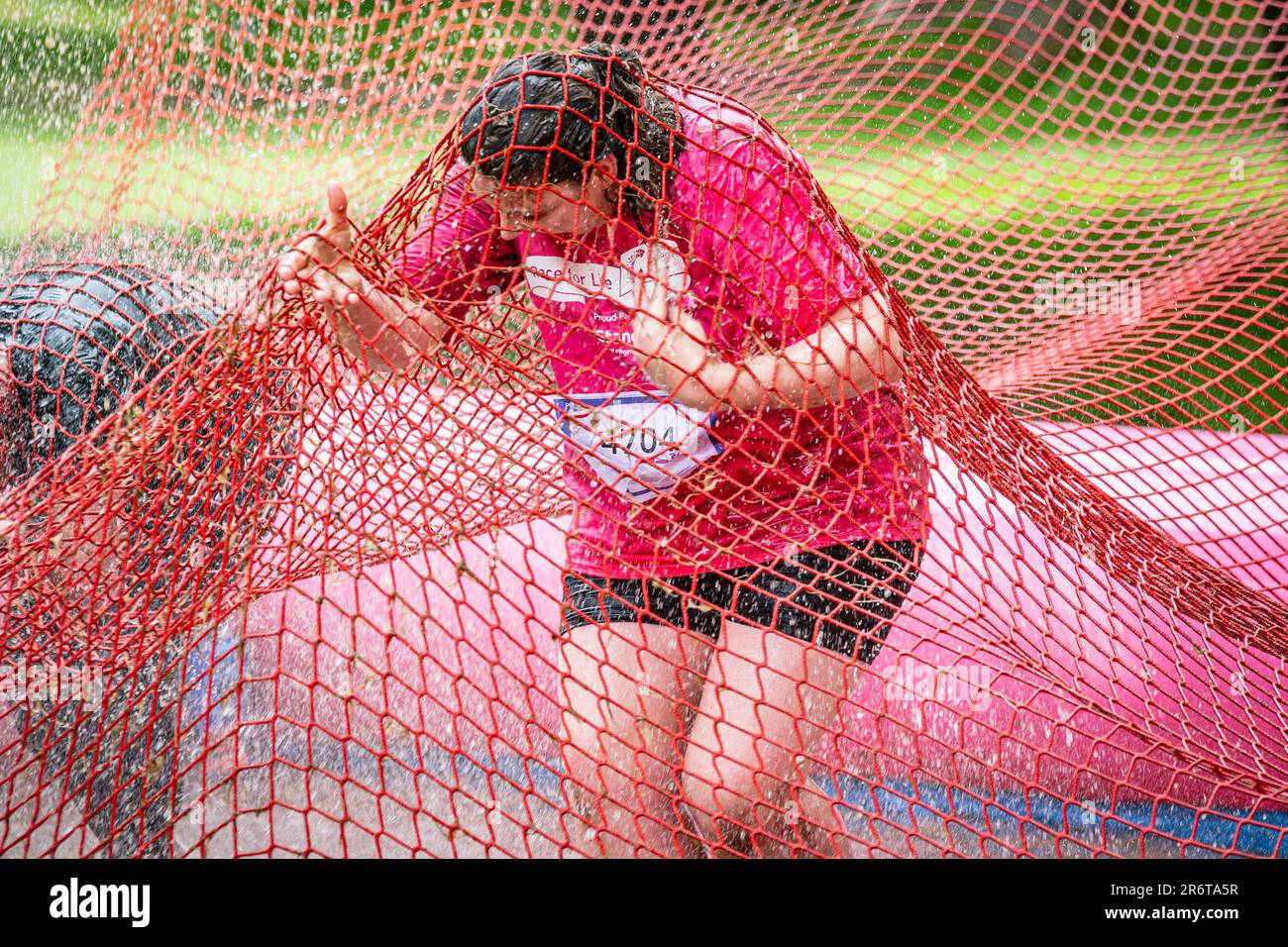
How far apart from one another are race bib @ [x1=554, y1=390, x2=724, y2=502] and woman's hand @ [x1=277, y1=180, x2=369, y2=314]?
0.29 m

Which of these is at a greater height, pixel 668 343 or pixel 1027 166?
pixel 1027 166

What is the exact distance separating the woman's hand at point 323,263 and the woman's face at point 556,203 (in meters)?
0.16

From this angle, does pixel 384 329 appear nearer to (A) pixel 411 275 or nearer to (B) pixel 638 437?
(A) pixel 411 275

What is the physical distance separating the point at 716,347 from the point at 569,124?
0.30 metres

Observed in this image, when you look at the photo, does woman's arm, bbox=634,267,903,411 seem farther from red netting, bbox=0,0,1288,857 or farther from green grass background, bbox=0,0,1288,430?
green grass background, bbox=0,0,1288,430

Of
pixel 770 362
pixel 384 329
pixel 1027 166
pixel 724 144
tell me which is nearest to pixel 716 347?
pixel 770 362

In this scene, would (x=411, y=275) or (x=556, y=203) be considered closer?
(x=556, y=203)

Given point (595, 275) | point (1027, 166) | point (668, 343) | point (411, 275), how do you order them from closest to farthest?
point (668, 343), point (595, 275), point (411, 275), point (1027, 166)

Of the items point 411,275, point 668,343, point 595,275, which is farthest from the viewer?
point 411,275

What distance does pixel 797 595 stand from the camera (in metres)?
1.46

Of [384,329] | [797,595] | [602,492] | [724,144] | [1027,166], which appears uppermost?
[1027,166]

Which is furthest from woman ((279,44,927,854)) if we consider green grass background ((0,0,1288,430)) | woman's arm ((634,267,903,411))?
green grass background ((0,0,1288,430))
